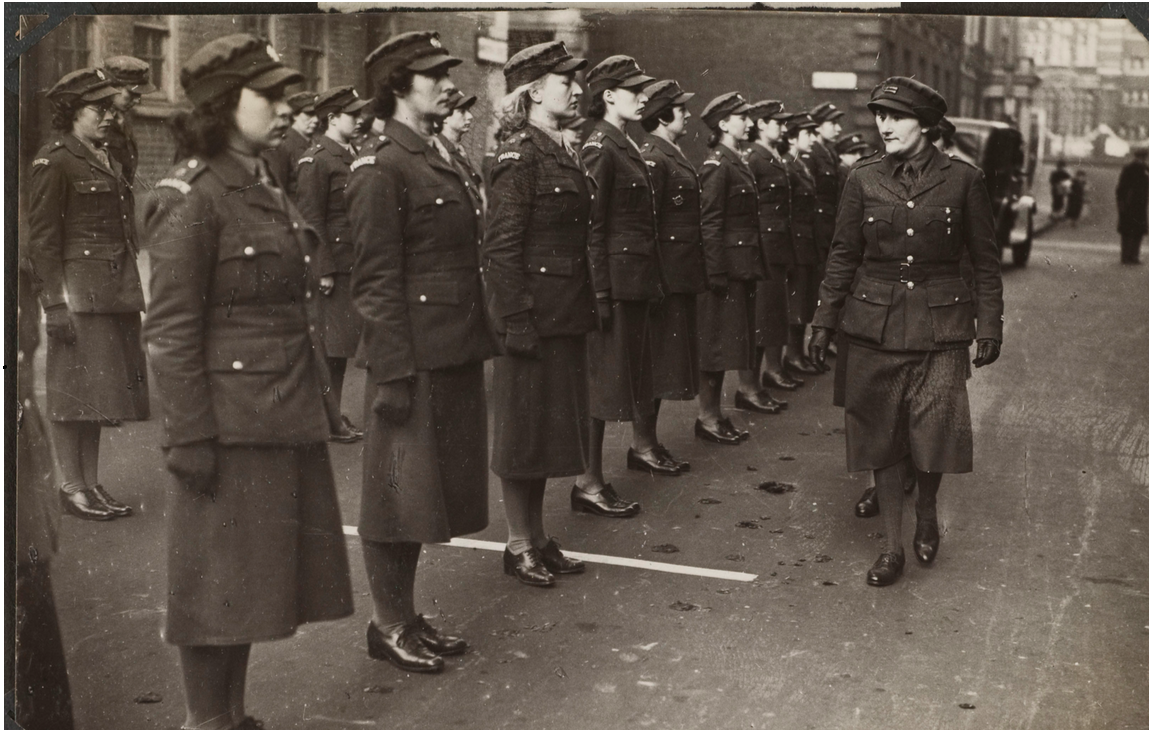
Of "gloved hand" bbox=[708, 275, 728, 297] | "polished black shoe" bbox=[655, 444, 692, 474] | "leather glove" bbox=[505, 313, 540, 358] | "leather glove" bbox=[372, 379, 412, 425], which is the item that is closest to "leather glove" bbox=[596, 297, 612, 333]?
"polished black shoe" bbox=[655, 444, 692, 474]

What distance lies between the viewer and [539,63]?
4.98 metres

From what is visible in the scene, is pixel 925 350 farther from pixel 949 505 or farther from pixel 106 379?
pixel 106 379

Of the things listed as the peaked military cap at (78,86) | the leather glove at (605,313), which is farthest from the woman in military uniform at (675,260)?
the peaked military cap at (78,86)

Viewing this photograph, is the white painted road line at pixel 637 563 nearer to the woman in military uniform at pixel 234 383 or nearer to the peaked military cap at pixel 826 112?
the woman in military uniform at pixel 234 383

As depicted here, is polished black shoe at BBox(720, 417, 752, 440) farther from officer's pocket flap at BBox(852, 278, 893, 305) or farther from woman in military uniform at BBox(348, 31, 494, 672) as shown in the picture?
woman in military uniform at BBox(348, 31, 494, 672)

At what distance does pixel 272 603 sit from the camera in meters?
4.09

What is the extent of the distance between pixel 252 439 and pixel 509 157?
5.96 ft

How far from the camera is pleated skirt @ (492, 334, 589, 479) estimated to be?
5.53 metres

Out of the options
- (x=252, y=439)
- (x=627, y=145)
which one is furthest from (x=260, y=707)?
(x=627, y=145)

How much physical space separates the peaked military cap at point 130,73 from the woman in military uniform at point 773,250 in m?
3.96

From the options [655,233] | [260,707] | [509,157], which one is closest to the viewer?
[260,707]

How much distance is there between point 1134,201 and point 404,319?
8.45 feet

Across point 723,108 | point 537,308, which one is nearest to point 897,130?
point 723,108

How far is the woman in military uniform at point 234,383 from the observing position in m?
3.90
